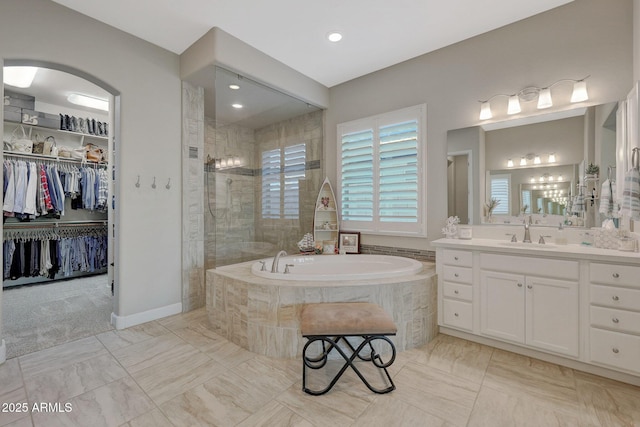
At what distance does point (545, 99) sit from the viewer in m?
2.46

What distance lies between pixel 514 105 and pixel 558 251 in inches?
54.5

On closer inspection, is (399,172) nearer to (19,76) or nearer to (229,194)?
(229,194)

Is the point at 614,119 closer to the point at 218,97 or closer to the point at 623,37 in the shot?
the point at 623,37

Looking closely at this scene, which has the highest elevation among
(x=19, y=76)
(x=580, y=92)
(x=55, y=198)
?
(x=19, y=76)

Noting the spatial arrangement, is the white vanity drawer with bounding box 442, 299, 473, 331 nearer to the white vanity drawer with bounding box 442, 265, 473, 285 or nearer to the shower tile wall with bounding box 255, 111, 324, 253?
the white vanity drawer with bounding box 442, 265, 473, 285

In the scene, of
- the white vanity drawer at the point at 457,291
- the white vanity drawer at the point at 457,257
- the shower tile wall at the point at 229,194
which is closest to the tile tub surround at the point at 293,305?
the white vanity drawer at the point at 457,291

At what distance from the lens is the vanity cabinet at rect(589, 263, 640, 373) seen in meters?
1.79

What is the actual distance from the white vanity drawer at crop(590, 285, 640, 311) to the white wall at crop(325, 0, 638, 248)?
1345 mm

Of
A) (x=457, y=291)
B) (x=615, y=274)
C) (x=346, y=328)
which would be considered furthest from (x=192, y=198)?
(x=615, y=274)

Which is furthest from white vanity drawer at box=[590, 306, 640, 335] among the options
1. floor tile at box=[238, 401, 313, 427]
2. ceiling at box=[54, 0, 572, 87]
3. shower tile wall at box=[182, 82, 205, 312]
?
shower tile wall at box=[182, 82, 205, 312]

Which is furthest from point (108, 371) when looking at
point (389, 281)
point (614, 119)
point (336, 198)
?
point (614, 119)

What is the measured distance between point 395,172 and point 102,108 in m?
4.77

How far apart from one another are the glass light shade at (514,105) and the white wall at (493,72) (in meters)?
0.08

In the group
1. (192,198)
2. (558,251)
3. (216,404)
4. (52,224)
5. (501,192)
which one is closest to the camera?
(216,404)
